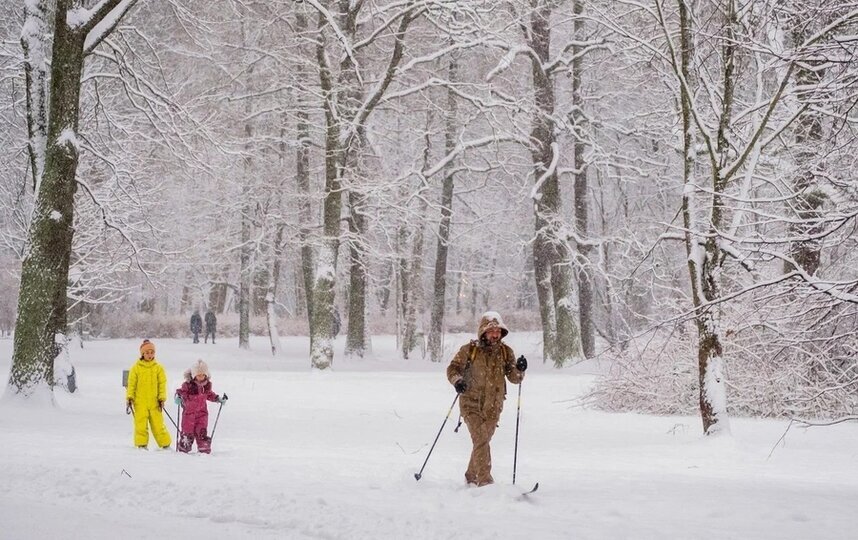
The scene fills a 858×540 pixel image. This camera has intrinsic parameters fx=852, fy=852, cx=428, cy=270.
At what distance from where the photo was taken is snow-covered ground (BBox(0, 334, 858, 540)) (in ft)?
21.0

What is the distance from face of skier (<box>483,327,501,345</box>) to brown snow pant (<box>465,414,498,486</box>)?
73 cm

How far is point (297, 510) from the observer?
6781mm

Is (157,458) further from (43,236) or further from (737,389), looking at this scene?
(737,389)

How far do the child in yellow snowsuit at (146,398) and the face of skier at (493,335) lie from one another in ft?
14.9

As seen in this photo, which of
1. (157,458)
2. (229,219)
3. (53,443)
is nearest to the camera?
(157,458)

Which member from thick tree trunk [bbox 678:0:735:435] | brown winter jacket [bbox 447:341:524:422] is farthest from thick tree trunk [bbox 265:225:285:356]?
brown winter jacket [bbox 447:341:524:422]

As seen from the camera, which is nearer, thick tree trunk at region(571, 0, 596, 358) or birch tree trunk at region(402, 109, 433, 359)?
thick tree trunk at region(571, 0, 596, 358)

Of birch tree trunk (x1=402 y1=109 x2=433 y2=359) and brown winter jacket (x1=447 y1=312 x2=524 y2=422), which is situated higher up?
birch tree trunk (x1=402 y1=109 x2=433 y2=359)

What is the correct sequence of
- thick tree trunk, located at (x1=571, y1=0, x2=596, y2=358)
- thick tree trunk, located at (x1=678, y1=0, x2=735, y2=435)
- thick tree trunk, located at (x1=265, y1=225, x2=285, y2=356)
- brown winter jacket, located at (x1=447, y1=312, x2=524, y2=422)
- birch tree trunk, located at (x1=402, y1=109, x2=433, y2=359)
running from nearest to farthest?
A: brown winter jacket, located at (x1=447, y1=312, x2=524, y2=422) < thick tree trunk, located at (x1=678, y1=0, x2=735, y2=435) < thick tree trunk, located at (x1=571, y1=0, x2=596, y2=358) < birch tree trunk, located at (x1=402, y1=109, x2=433, y2=359) < thick tree trunk, located at (x1=265, y1=225, x2=285, y2=356)

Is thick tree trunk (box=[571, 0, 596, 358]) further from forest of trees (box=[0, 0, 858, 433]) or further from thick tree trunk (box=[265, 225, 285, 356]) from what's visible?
thick tree trunk (box=[265, 225, 285, 356])

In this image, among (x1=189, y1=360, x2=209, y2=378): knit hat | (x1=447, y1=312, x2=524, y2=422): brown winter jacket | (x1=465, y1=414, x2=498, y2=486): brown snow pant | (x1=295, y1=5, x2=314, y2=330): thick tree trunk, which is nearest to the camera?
(x1=465, y1=414, x2=498, y2=486): brown snow pant

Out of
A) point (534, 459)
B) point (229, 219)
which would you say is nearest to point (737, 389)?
point (534, 459)

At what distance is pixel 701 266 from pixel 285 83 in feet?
50.0

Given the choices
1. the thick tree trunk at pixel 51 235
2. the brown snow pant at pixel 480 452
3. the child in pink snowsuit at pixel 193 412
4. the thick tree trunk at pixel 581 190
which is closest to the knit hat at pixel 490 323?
the brown snow pant at pixel 480 452
